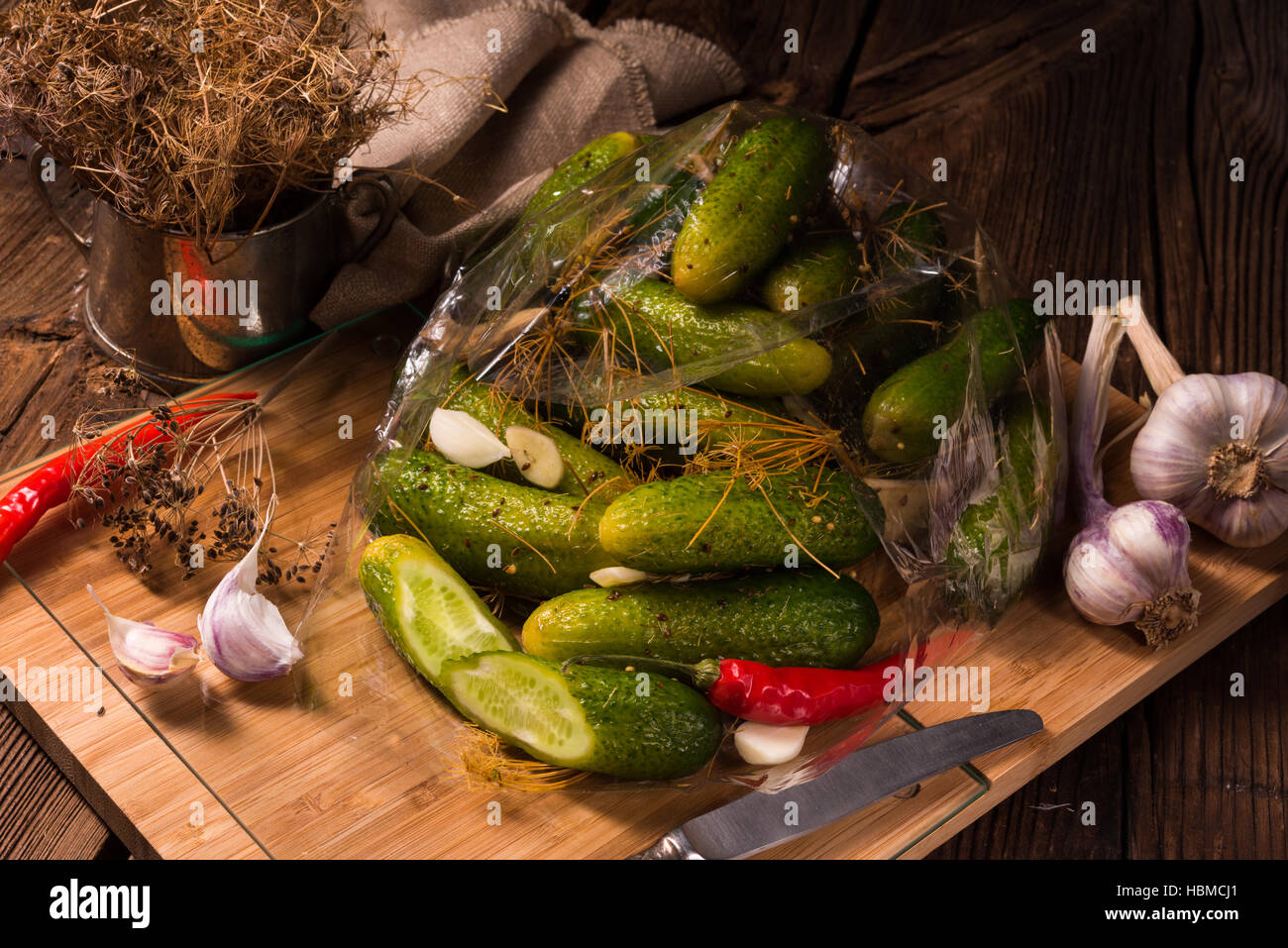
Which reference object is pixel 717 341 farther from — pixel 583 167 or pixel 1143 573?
pixel 1143 573

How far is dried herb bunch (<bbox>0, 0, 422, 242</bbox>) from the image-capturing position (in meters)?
1.35

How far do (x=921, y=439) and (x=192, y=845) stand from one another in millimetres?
770

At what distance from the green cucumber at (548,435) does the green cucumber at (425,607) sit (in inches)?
5.8

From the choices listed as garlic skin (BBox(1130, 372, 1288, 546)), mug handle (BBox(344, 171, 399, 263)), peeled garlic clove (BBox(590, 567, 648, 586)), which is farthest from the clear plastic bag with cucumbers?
mug handle (BBox(344, 171, 399, 263))

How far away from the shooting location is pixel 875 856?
1.21 m

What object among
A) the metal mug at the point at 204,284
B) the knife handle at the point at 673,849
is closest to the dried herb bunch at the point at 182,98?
the metal mug at the point at 204,284

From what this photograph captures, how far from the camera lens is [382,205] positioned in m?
1.65

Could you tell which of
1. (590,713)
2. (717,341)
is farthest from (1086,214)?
(590,713)

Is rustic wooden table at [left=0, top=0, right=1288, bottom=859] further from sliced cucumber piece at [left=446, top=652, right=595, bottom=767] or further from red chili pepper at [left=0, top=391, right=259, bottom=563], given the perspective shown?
sliced cucumber piece at [left=446, top=652, right=595, bottom=767]

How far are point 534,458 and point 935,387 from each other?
40cm

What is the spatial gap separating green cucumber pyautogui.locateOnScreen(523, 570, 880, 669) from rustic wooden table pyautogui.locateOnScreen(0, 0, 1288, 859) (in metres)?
0.27

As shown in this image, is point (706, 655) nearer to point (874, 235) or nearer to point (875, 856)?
point (875, 856)

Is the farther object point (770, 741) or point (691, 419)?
point (691, 419)

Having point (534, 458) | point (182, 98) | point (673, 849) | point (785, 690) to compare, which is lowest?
point (673, 849)
